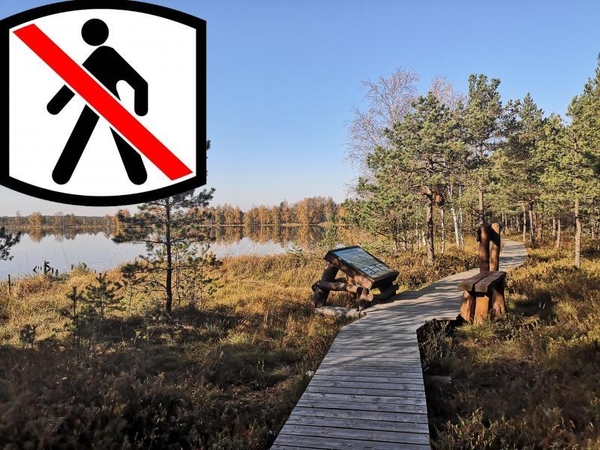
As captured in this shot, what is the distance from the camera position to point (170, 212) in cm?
950

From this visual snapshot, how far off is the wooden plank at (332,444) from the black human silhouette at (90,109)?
120 inches

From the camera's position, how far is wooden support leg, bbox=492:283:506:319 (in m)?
8.75

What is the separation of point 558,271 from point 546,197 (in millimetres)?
6224

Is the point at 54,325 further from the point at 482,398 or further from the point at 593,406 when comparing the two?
the point at 593,406

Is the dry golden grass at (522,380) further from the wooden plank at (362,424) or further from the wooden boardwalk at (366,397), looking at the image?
the wooden boardwalk at (366,397)

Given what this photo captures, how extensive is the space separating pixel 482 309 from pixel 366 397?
512 cm

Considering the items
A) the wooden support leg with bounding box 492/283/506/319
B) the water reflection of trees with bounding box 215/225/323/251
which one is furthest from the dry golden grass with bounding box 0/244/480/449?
the water reflection of trees with bounding box 215/225/323/251

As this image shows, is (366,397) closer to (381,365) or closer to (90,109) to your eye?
(381,365)

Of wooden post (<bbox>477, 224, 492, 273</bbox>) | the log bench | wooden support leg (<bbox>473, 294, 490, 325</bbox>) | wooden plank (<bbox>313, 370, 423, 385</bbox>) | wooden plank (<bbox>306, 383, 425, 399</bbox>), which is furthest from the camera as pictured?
wooden post (<bbox>477, 224, 492, 273</bbox>)

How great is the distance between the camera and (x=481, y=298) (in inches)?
336

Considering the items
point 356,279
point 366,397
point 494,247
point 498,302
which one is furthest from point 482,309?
point 366,397

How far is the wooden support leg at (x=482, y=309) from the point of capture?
8.27 metres

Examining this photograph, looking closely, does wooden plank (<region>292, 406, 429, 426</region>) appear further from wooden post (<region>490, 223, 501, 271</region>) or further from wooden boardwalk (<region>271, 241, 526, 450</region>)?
wooden post (<region>490, 223, 501, 271</region>)

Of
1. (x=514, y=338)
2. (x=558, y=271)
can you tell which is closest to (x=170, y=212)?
(x=514, y=338)
